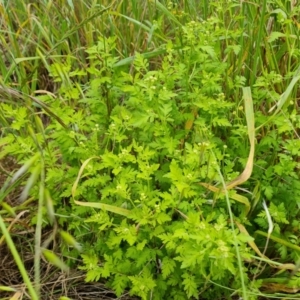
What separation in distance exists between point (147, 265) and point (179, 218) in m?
0.15

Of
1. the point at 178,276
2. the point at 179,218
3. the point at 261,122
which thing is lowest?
the point at 178,276

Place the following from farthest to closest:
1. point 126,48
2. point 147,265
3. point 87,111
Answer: point 126,48, point 87,111, point 147,265

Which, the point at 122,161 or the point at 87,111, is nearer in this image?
the point at 122,161

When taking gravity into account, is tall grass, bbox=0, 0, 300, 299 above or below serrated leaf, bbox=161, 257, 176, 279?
above

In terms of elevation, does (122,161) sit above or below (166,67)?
below

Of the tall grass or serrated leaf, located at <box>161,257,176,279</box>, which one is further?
the tall grass

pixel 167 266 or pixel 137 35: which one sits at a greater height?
pixel 137 35

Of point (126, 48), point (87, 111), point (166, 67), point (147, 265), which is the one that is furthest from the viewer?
point (126, 48)

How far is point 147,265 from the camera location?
1516 millimetres

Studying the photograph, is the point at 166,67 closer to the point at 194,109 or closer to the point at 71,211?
the point at 194,109

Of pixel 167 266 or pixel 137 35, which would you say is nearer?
pixel 167 266

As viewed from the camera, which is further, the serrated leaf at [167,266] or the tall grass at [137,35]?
the tall grass at [137,35]

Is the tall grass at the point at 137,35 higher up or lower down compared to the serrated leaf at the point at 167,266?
higher up

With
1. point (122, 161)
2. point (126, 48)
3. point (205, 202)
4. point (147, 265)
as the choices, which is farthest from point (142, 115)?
point (126, 48)
